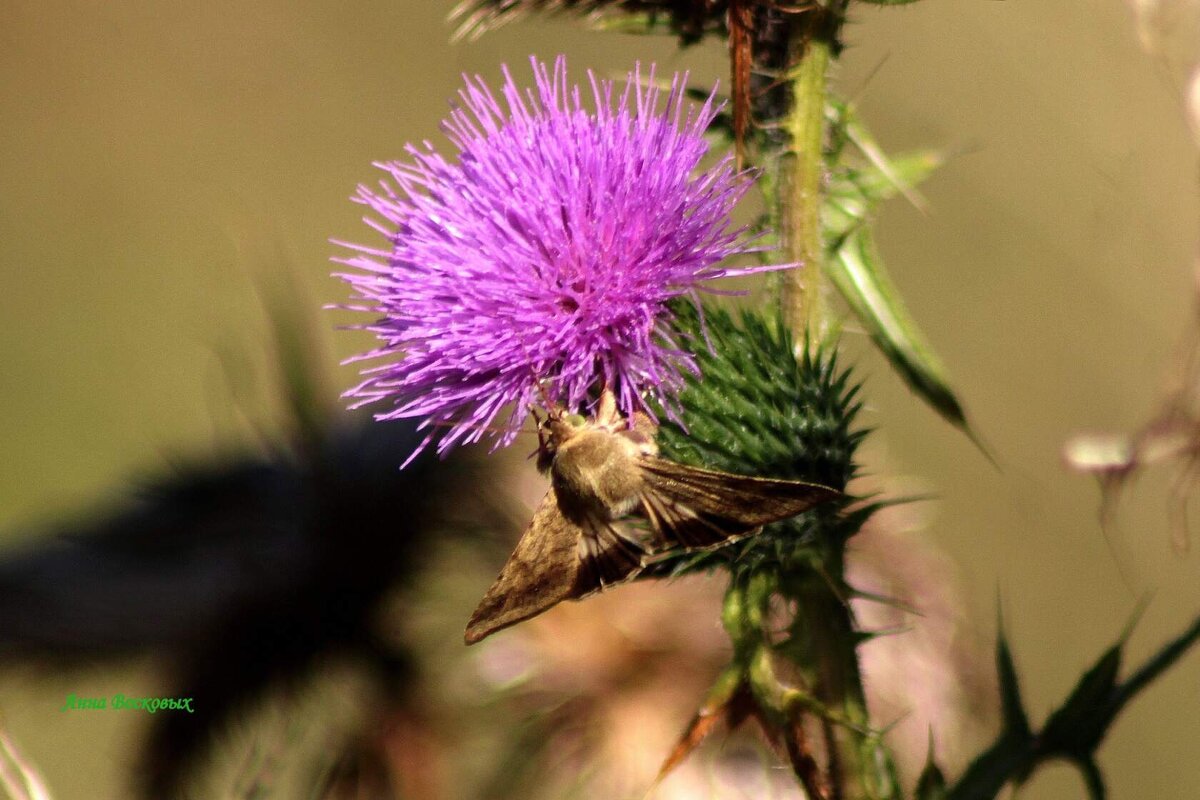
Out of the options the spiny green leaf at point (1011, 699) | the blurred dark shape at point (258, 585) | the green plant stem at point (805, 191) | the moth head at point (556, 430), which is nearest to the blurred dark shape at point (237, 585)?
the blurred dark shape at point (258, 585)

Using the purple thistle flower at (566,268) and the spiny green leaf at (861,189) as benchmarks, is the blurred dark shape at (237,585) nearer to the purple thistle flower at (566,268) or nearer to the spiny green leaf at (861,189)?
the purple thistle flower at (566,268)

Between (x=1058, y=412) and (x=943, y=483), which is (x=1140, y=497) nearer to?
(x=1058, y=412)

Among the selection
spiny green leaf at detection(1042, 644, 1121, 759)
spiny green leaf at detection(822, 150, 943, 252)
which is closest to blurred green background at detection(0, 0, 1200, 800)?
spiny green leaf at detection(822, 150, 943, 252)

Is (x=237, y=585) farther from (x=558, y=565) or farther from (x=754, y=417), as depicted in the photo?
(x=754, y=417)

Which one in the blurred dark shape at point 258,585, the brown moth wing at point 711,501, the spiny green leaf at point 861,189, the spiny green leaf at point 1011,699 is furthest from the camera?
the blurred dark shape at point 258,585

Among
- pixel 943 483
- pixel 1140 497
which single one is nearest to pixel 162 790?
pixel 943 483

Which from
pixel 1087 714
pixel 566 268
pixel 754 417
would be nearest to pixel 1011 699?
pixel 1087 714

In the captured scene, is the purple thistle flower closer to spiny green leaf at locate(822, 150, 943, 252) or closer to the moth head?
the moth head
